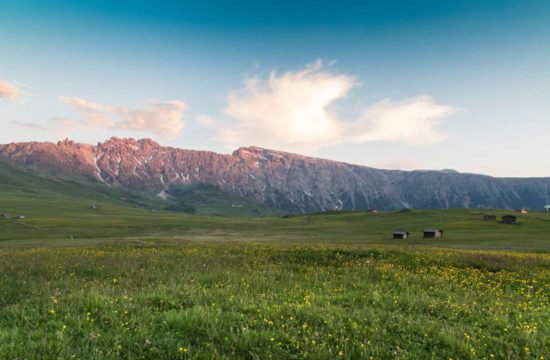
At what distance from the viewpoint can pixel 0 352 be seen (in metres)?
7.47

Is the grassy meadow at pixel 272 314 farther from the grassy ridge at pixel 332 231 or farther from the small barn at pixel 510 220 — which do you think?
the small barn at pixel 510 220

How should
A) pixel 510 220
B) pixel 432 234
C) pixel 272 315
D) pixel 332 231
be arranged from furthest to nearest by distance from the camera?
pixel 510 220 < pixel 332 231 < pixel 432 234 < pixel 272 315

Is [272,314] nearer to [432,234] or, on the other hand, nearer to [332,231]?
[432,234]

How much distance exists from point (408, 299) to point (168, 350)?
943 centimetres

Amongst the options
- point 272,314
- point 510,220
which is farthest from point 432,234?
point 272,314

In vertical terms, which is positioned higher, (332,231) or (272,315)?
(272,315)

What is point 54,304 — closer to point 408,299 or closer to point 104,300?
point 104,300

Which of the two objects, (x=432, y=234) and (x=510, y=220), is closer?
(x=432, y=234)

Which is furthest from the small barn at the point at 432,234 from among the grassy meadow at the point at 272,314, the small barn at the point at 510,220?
the grassy meadow at the point at 272,314

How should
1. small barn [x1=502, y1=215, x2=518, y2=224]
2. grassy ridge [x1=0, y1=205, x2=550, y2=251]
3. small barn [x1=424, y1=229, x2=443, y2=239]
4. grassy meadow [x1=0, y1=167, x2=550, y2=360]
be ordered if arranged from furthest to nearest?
small barn [x1=502, y1=215, x2=518, y2=224], small barn [x1=424, y1=229, x2=443, y2=239], grassy ridge [x1=0, y1=205, x2=550, y2=251], grassy meadow [x1=0, y1=167, x2=550, y2=360]

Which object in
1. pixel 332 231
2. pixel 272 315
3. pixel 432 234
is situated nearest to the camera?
pixel 272 315

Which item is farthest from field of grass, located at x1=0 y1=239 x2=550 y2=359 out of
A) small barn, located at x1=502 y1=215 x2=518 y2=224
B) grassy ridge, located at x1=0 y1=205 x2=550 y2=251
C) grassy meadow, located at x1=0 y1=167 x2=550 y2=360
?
small barn, located at x1=502 y1=215 x2=518 y2=224

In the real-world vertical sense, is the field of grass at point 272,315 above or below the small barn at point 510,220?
above

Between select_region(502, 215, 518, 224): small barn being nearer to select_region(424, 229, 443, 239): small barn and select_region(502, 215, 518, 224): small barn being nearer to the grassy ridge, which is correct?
the grassy ridge
